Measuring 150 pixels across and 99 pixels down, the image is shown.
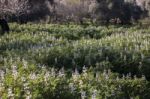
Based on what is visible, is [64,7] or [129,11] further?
[64,7]

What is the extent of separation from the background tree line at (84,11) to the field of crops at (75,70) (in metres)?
17.0

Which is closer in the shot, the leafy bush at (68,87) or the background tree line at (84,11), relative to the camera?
the leafy bush at (68,87)

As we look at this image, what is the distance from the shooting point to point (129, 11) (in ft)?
174

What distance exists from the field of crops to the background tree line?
16966 mm

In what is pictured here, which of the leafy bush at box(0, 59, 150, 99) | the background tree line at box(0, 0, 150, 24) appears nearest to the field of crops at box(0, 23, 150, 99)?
the leafy bush at box(0, 59, 150, 99)

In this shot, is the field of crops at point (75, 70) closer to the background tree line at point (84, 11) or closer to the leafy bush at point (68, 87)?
the leafy bush at point (68, 87)

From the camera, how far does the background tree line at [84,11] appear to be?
50844 millimetres

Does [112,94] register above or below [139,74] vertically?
above

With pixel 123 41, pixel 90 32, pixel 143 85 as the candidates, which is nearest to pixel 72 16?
pixel 90 32

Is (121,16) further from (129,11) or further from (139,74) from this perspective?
(139,74)

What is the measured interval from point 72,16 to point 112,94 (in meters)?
42.3

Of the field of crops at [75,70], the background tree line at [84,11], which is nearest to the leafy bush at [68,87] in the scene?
the field of crops at [75,70]

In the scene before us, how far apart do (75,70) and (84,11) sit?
42.9 metres

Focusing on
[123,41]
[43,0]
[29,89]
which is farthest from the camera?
[43,0]
